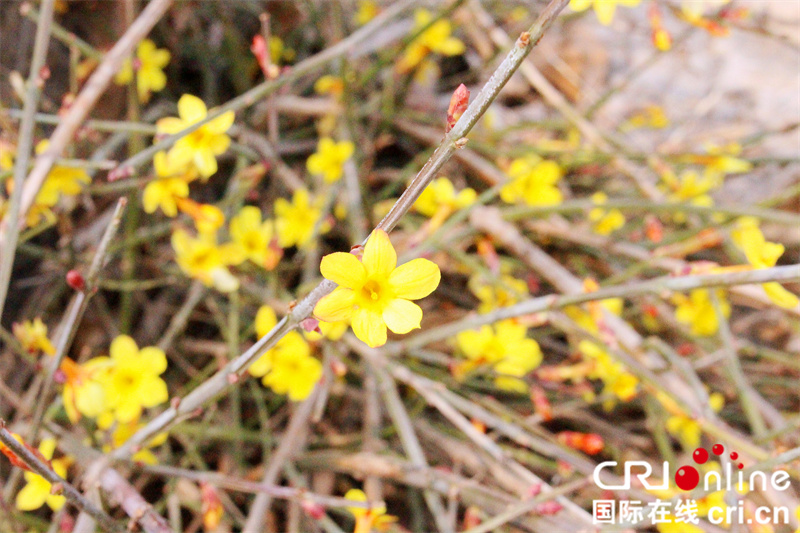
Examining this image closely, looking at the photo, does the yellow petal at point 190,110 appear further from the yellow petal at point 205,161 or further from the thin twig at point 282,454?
the thin twig at point 282,454

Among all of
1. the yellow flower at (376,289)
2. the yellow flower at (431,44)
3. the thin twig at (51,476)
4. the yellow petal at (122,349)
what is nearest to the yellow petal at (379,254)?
the yellow flower at (376,289)

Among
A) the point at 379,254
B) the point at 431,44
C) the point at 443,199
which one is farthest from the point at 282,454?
the point at 431,44

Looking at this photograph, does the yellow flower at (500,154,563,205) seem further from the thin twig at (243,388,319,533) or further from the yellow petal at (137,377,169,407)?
the yellow petal at (137,377,169,407)

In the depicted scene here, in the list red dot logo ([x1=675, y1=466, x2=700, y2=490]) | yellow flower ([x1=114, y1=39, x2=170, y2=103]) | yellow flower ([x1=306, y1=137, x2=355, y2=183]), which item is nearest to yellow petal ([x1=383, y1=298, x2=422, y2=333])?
red dot logo ([x1=675, y1=466, x2=700, y2=490])

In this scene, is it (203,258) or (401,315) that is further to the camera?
(203,258)

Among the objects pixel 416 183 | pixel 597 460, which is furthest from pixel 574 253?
pixel 416 183

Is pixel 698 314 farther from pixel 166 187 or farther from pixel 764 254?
pixel 166 187

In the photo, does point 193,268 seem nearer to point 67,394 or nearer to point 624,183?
point 67,394
